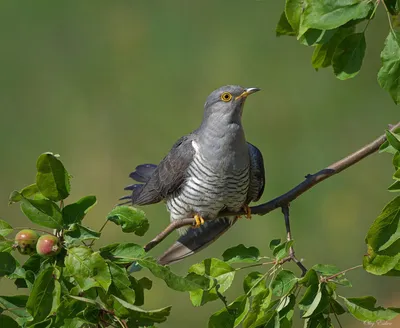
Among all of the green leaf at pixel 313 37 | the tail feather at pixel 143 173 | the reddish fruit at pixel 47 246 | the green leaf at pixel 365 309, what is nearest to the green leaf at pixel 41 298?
the reddish fruit at pixel 47 246

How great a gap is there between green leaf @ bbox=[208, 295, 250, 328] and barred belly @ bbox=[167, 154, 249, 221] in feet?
3.57

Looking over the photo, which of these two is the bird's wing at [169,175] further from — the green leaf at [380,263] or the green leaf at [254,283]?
the green leaf at [380,263]

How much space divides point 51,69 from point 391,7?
4.11 metres

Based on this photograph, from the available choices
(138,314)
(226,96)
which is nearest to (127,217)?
(138,314)

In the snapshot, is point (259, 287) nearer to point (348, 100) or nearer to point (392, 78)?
point (392, 78)

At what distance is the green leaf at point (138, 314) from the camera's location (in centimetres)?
167

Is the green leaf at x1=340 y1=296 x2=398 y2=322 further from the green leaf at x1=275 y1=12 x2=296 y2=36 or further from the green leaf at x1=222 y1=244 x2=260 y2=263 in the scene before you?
the green leaf at x1=275 y1=12 x2=296 y2=36

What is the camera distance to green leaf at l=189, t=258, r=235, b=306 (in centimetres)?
184

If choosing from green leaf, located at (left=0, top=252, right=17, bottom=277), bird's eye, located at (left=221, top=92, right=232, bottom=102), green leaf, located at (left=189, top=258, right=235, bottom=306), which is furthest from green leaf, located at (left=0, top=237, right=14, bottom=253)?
bird's eye, located at (left=221, top=92, right=232, bottom=102)

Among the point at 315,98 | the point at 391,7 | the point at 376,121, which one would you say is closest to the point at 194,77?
the point at 315,98

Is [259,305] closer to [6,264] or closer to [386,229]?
[386,229]

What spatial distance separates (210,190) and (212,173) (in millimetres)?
65

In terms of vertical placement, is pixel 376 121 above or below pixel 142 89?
below

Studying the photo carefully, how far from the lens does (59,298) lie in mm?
1630
